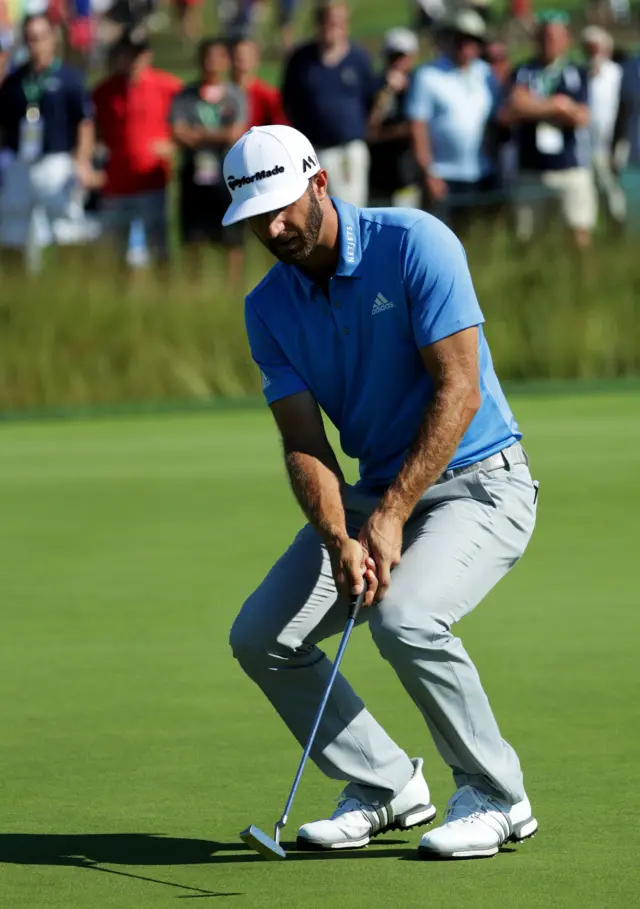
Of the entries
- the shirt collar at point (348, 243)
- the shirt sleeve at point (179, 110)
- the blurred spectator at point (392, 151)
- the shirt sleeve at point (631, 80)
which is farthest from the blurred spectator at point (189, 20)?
the shirt collar at point (348, 243)

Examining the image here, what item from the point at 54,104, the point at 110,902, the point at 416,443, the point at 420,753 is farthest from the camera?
the point at 54,104

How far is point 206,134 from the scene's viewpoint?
14.8 meters

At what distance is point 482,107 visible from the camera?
14.7 metres

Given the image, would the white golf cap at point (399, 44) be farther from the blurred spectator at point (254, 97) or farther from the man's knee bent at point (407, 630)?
the man's knee bent at point (407, 630)

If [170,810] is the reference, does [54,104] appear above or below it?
above

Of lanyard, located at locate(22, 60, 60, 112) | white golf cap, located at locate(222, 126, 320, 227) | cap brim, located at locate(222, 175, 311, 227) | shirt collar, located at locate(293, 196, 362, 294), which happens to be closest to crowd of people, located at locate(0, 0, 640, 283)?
lanyard, located at locate(22, 60, 60, 112)

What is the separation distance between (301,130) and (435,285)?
32.8 feet

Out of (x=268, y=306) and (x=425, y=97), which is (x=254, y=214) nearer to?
(x=268, y=306)

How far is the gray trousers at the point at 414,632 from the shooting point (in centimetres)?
468

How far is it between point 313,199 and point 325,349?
15.6 inches

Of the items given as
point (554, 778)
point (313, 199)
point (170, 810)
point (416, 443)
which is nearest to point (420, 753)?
point (554, 778)

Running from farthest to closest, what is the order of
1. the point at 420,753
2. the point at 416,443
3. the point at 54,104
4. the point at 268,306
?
1. the point at 54,104
2. the point at 420,753
3. the point at 268,306
4. the point at 416,443

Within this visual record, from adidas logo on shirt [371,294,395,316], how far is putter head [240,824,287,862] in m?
1.26

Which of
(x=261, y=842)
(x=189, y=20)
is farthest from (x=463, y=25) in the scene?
(x=189, y=20)
